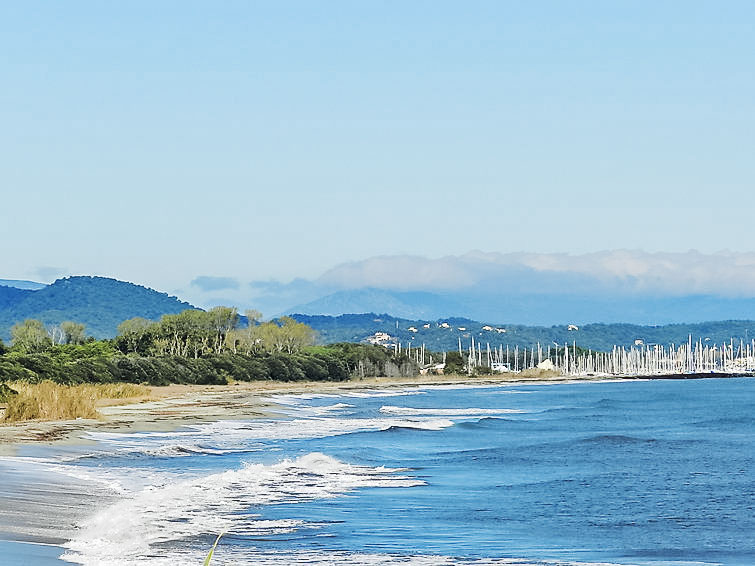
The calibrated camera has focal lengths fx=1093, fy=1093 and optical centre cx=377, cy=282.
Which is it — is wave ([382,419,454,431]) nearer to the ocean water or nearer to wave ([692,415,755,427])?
the ocean water

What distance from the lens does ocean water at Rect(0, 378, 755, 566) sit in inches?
563

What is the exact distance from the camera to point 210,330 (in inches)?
5502

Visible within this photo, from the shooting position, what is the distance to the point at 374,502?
65.1ft

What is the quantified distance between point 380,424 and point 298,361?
80171 mm

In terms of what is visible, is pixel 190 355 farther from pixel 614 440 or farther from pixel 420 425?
pixel 614 440

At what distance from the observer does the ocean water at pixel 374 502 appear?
14.3 metres

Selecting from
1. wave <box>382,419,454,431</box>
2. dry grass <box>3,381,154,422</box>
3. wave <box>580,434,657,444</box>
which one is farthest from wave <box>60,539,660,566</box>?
wave <box>382,419,454,431</box>

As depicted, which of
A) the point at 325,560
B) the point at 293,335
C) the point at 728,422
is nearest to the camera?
the point at 325,560

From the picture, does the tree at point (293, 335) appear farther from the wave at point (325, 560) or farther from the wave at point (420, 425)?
the wave at point (325, 560)

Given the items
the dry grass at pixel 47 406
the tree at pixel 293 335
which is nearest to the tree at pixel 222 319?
the tree at pixel 293 335

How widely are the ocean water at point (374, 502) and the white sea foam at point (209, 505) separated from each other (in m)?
0.05

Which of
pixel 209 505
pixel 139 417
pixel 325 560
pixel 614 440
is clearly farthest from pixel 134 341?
pixel 325 560

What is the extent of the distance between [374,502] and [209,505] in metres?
3.07

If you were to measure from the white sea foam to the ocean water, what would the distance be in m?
0.05
